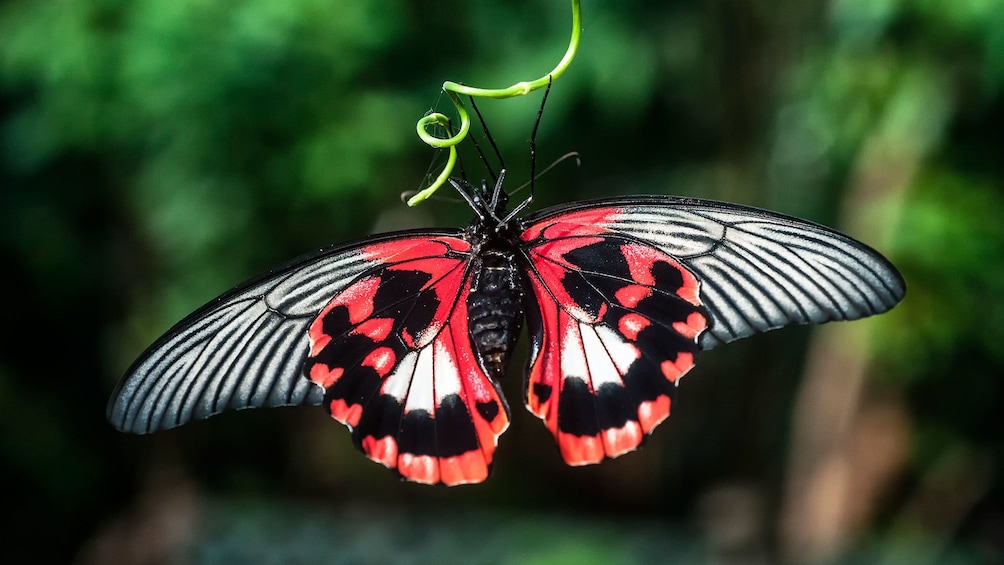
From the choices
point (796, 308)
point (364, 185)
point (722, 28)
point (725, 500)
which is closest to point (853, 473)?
point (725, 500)

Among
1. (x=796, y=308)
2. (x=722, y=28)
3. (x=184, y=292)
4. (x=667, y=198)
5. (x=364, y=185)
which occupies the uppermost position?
(x=722, y=28)

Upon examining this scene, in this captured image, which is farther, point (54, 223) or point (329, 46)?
point (54, 223)

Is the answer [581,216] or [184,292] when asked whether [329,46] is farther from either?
[581,216]

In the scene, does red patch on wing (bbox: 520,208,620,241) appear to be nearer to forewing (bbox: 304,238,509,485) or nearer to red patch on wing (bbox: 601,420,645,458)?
forewing (bbox: 304,238,509,485)

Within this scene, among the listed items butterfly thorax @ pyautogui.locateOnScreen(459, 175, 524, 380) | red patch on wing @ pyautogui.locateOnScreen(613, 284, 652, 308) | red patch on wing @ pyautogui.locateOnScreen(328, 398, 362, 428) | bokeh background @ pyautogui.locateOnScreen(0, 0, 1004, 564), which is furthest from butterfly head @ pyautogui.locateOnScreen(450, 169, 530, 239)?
bokeh background @ pyautogui.locateOnScreen(0, 0, 1004, 564)

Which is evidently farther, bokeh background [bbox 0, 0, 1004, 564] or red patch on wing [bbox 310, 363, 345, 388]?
bokeh background [bbox 0, 0, 1004, 564]

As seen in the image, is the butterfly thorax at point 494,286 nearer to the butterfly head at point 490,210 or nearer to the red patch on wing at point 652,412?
the butterfly head at point 490,210

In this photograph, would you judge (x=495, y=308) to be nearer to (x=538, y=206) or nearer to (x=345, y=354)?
(x=345, y=354)

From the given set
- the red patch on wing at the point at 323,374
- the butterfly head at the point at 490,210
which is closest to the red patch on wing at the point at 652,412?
the butterfly head at the point at 490,210
